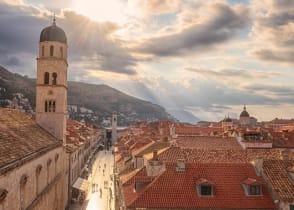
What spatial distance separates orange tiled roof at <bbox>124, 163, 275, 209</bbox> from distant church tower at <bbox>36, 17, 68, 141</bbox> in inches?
789

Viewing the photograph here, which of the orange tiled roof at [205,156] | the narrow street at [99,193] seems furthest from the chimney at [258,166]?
the narrow street at [99,193]

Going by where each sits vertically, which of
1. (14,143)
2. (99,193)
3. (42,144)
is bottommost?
(99,193)

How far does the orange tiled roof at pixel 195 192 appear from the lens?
2867cm

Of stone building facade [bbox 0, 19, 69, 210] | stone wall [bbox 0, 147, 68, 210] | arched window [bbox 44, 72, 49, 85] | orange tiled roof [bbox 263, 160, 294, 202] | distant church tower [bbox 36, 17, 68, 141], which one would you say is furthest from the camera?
arched window [bbox 44, 72, 49, 85]

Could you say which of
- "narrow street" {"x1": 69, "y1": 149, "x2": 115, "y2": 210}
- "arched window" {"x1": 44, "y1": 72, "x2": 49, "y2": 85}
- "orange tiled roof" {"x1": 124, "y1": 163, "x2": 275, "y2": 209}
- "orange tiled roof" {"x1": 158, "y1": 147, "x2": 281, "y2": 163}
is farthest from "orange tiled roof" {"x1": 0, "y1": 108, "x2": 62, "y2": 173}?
"narrow street" {"x1": 69, "y1": 149, "x2": 115, "y2": 210}

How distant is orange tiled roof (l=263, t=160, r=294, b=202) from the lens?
28.8 meters

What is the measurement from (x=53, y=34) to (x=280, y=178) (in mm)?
30930

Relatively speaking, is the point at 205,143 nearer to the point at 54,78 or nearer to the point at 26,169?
the point at 54,78

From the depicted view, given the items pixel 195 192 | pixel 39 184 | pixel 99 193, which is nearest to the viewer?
pixel 195 192

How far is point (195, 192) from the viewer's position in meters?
29.8

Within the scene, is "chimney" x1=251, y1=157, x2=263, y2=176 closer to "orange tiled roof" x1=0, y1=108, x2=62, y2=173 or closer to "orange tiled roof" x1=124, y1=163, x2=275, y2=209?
"orange tiled roof" x1=124, y1=163, x2=275, y2=209

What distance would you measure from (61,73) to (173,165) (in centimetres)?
2313

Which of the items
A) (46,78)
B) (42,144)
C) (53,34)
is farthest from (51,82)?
(42,144)

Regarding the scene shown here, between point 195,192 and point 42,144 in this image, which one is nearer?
point 195,192
